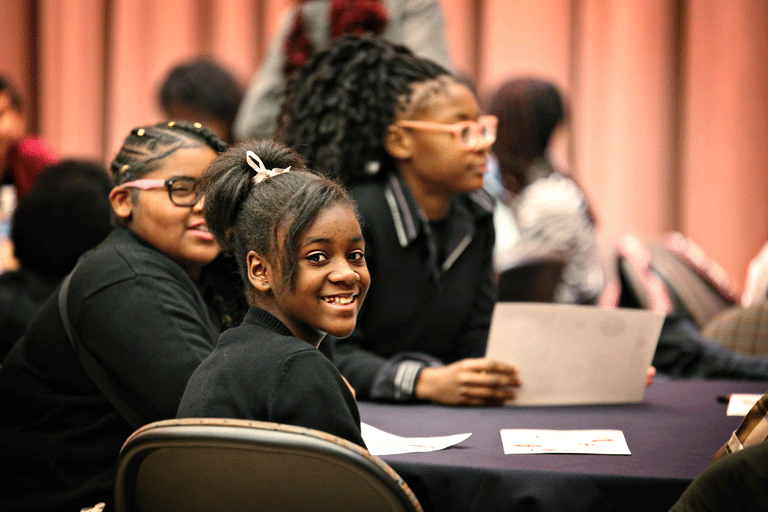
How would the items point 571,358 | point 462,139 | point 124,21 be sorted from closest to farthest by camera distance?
point 571,358, point 462,139, point 124,21

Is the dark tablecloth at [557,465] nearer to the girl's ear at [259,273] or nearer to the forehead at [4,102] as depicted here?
the girl's ear at [259,273]

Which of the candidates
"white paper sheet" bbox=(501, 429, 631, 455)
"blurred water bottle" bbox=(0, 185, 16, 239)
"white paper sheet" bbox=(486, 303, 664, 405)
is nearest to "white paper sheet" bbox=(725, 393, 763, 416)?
"white paper sheet" bbox=(486, 303, 664, 405)

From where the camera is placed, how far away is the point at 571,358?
176 centimetres

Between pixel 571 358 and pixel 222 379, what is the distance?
2.76 ft

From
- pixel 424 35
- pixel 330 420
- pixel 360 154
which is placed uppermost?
pixel 424 35

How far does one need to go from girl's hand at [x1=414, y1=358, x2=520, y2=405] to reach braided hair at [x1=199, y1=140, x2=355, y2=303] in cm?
53

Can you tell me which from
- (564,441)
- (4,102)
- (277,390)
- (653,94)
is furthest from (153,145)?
(653,94)

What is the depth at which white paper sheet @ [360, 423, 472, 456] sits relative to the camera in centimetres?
134

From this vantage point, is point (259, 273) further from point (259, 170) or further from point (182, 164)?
point (182, 164)

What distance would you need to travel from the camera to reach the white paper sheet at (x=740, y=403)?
1643 millimetres

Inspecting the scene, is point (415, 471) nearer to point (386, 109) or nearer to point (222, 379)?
point (222, 379)

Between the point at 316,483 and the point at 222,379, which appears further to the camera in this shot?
the point at 222,379

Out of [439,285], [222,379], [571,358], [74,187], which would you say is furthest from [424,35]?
[222,379]

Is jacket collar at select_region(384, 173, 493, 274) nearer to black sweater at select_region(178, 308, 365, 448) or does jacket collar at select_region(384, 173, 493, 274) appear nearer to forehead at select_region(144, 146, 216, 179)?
forehead at select_region(144, 146, 216, 179)
